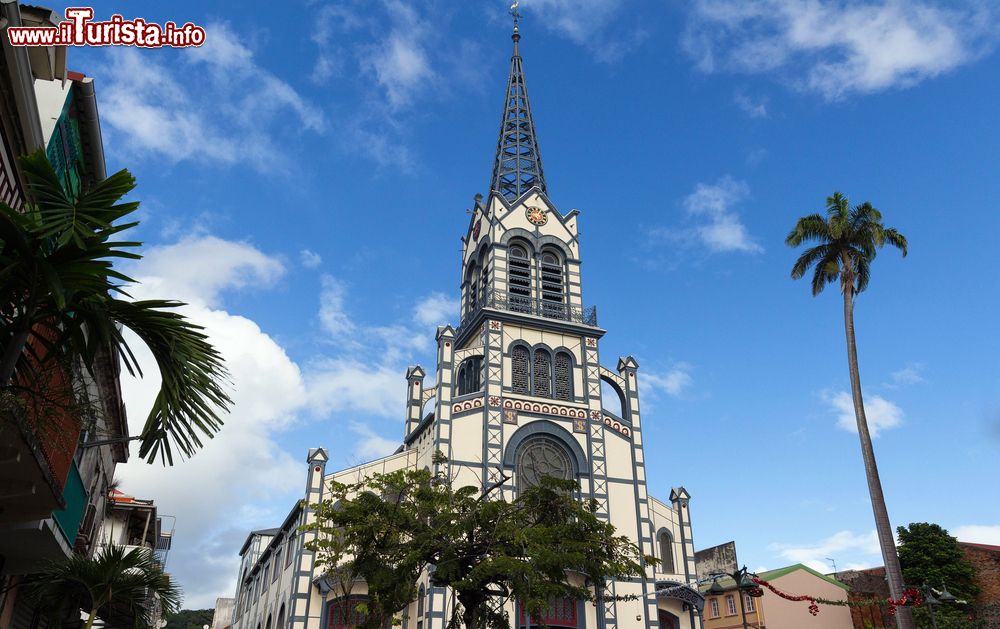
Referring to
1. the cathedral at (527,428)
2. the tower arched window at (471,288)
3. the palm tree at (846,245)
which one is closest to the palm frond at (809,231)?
the palm tree at (846,245)

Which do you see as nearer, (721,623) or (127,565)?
(127,565)

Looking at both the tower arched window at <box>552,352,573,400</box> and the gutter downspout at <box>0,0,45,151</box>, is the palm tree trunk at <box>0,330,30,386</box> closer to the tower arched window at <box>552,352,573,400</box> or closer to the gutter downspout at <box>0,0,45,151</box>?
the gutter downspout at <box>0,0,45,151</box>

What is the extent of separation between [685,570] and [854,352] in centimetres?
1426

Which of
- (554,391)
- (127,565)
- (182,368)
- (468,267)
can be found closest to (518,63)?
(468,267)

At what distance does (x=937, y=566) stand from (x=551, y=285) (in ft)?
83.2

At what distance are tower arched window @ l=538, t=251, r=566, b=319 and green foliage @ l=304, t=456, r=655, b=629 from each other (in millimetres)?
16599

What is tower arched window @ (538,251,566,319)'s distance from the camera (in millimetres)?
40312

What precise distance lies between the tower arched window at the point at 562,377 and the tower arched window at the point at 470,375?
3717 mm

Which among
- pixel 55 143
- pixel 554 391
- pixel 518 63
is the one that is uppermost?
pixel 518 63

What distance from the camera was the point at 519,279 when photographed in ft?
133

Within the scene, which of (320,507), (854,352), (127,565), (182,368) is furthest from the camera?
(854,352)

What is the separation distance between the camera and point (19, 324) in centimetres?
751

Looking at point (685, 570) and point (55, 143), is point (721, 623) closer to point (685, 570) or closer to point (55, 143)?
point (685, 570)

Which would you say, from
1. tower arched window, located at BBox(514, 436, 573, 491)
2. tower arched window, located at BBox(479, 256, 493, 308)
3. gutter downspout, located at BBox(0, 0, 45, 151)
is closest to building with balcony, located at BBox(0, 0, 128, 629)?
gutter downspout, located at BBox(0, 0, 45, 151)
